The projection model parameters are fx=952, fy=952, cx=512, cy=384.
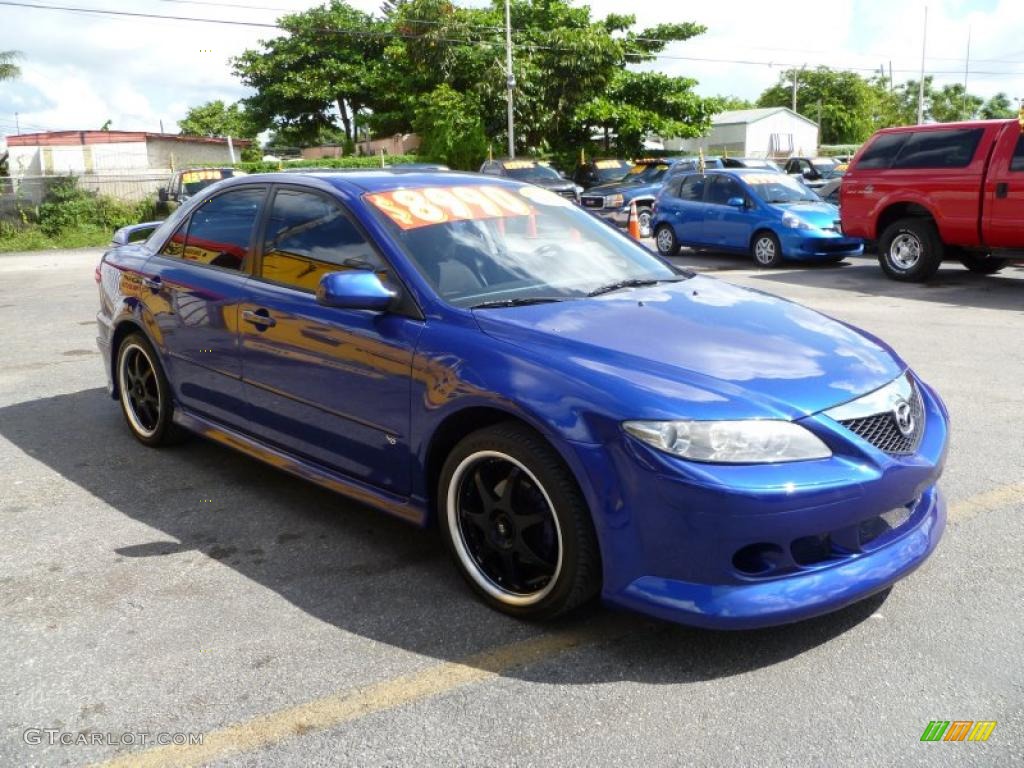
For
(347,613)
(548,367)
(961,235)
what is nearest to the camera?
(548,367)

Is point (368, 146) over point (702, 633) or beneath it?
over

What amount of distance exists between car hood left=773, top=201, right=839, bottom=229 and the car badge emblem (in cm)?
1139

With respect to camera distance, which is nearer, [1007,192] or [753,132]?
[1007,192]

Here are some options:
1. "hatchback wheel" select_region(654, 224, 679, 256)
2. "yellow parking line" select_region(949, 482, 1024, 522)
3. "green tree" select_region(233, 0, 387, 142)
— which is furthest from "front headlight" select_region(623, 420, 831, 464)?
"green tree" select_region(233, 0, 387, 142)

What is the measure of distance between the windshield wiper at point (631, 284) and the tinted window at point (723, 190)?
1107cm

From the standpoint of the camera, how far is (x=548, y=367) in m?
3.12

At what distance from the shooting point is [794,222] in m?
13.9

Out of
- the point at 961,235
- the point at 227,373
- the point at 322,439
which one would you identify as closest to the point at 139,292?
the point at 227,373

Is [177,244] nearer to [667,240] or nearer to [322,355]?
[322,355]

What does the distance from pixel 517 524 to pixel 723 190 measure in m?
12.9

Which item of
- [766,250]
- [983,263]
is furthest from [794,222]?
[983,263]

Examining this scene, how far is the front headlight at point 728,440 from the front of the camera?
2816mm

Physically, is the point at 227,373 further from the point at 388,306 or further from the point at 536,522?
the point at 536,522

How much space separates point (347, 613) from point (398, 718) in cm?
74
